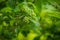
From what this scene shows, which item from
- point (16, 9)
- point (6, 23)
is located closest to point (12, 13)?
point (16, 9)

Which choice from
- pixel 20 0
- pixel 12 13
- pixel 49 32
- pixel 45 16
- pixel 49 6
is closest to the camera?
pixel 20 0

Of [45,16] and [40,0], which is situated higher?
[45,16]

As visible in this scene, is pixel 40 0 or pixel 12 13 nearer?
pixel 40 0

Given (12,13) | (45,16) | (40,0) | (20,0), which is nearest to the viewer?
(40,0)

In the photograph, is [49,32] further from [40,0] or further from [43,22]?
[40,0]

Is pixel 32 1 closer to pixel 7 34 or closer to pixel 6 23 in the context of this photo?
pixel 6 23

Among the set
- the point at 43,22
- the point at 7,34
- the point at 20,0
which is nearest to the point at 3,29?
the point at 7,34

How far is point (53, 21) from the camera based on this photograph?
1.74 m

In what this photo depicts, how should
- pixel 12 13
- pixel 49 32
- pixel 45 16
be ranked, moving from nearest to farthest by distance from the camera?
pixel 12 13 < pixel 45 16 < pixel 49 32

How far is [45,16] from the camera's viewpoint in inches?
68.2

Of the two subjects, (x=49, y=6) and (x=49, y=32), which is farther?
(x=49, y=32)

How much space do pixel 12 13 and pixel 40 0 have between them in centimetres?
42

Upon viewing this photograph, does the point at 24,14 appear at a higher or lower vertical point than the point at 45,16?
lower

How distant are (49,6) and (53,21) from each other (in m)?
0.24
